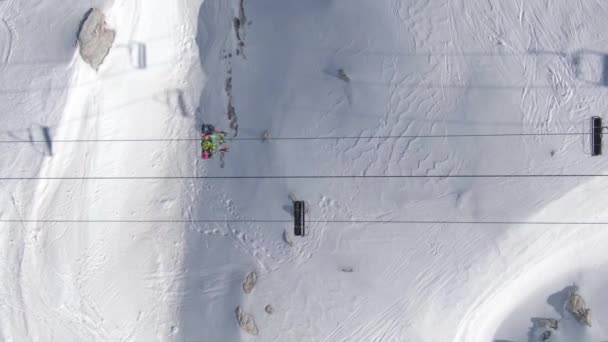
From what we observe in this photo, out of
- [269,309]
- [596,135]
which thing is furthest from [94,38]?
[596,135]

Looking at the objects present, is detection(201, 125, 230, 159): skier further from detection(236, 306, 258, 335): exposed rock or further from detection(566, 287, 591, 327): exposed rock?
detection(566, 287, 591, 327): exposed rock

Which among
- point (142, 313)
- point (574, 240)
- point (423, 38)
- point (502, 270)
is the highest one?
point (423, 38)

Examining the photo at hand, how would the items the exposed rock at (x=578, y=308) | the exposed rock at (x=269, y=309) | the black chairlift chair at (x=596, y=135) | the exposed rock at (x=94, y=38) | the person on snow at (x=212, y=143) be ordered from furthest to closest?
the person on snow at (x=212, y=143), the exposed rock at (x=269, y=309), the exposed rock at (x=578, y=308), the black chairlift chair at (x=596, y=135), the exposed rock at (x=94, y=38)

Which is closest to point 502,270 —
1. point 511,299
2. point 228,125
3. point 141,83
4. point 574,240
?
point 511,299

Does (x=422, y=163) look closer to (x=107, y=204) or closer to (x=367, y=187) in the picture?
(x=367, y=187)

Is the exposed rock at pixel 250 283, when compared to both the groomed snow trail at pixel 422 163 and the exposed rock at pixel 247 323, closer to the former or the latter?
the groomed snow trail at pixel 422 163

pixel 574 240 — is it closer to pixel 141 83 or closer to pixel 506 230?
pixel 506 230

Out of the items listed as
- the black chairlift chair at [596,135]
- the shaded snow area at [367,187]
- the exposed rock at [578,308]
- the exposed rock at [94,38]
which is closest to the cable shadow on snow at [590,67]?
the shaded snow area at [367,187]

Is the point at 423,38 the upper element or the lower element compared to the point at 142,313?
upper
